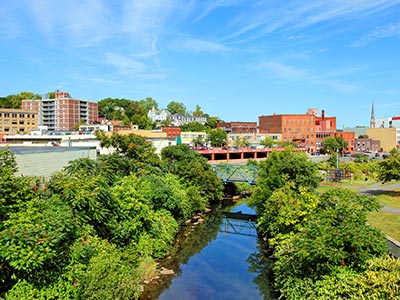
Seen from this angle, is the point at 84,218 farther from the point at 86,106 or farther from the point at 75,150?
the point at 86,106

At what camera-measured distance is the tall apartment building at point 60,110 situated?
495 ft

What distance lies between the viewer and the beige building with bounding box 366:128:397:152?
158m

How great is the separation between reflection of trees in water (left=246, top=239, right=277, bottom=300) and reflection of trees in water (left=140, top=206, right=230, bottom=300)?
18.9 feet

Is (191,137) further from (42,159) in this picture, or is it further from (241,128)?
(42,159)

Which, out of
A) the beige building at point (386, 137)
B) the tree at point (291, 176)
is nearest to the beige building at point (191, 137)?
the beige building at point (386, 137)

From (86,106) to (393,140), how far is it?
12224cm

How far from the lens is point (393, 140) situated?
15850 centimetres

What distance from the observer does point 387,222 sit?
105 ft

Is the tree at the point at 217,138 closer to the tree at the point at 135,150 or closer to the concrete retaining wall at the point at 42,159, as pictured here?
the tree at the point at 135,150

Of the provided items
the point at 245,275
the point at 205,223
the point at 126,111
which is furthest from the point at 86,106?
the point at 245,275

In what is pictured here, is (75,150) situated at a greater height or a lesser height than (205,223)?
greater

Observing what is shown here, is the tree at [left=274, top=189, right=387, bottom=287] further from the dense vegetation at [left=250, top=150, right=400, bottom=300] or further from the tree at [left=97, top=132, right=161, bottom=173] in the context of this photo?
the tree at [left=97, top=132, right=161, bottom=173]

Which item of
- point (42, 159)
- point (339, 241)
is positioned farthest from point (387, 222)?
point (42, 159)

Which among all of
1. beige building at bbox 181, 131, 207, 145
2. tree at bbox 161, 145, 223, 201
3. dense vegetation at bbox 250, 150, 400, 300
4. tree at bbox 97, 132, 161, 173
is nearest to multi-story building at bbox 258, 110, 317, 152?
beige building at bbox 181, 131, 207, 145
